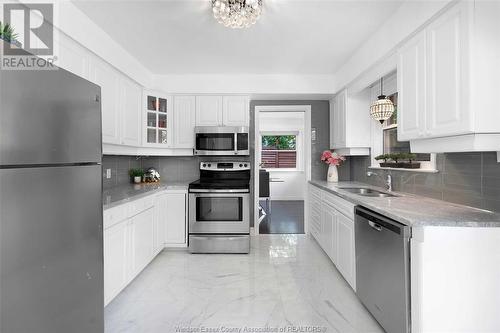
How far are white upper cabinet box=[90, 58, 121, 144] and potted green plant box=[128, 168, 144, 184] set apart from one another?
0.92 metres

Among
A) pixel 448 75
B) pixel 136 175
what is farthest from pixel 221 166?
pixel 448 75

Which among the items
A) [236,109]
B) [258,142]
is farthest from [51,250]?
[258,142]

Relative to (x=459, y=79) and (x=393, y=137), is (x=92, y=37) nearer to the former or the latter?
(x=459, y=79)

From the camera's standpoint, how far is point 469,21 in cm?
146

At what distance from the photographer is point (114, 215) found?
2152mm

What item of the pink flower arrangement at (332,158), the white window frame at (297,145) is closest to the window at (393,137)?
the pink flower arrangement at (332,158)

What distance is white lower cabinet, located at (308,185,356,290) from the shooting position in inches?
92.6

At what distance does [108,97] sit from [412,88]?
2752 mm

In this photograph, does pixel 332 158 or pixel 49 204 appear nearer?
pixel 49 204

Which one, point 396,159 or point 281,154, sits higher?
point 281,154

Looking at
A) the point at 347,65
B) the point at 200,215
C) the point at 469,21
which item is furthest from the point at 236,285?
the point at 347,65
